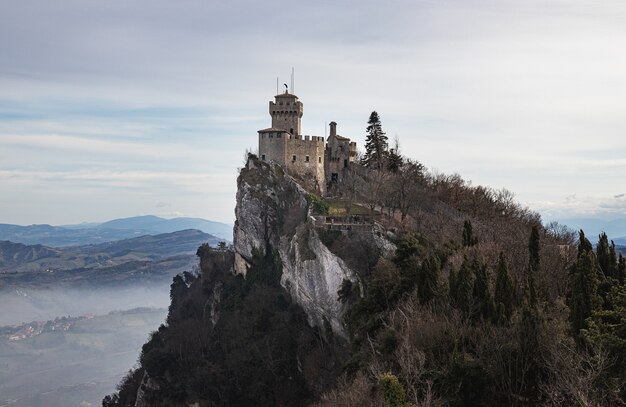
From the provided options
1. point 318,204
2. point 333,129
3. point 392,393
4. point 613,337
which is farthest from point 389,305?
point 333,129

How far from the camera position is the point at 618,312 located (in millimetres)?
24141

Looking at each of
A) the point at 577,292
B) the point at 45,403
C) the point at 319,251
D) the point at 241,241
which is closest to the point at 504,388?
the point at 577,292

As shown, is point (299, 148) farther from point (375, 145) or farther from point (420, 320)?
point (420, 320)

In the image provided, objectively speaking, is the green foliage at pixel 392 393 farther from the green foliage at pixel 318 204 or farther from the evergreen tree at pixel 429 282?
the green foliage at pixel 318 204

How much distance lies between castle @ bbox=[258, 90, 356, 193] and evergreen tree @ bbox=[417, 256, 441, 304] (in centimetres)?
3959

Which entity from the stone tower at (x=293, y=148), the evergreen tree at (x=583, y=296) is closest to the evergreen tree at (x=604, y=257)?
the evergreen tree at (x=583, y=296)

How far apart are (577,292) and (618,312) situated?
15.6 ft

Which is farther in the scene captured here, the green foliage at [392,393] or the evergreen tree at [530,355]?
the evergreen tree at [530,355]

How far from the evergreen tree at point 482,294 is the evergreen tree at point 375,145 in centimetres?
4498

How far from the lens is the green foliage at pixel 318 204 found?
65750 millimetres

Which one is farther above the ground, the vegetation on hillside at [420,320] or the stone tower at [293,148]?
the stone tower at [293,148]

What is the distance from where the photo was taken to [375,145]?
78750mm

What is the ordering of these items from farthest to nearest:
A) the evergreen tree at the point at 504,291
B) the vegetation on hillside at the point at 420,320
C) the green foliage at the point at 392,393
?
the evergreen tree at the point at 504,291
the vegetation on hillside at the point at 420,320
the green foliage at the point at 392,393

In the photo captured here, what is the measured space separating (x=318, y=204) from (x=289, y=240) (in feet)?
18.4
